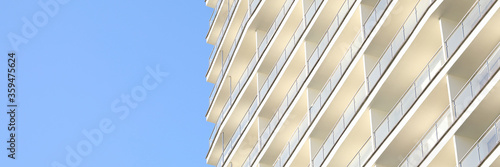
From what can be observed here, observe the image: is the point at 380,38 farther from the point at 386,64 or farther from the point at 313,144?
the point at 313,144

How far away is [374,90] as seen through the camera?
1683 inches

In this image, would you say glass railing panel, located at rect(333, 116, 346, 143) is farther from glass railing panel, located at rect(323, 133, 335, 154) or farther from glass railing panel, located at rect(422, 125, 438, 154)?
glass railing panel, located at rect(422, 125, 438, 154)

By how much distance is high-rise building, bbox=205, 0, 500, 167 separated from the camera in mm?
36375

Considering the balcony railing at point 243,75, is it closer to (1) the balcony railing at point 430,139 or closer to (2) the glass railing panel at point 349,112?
(2) the glass railing panel at point 349,112

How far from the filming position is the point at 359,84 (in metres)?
46.1

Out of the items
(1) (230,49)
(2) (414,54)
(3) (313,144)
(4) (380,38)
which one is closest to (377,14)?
(4) (380,38)

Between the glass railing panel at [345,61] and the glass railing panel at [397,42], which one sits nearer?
the glass railing panel at [397,42]

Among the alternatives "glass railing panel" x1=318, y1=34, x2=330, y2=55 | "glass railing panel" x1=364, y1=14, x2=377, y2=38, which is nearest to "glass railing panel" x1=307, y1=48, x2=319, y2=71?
"glass railing panel" x1=318, y1=34, x2=330, y2=55

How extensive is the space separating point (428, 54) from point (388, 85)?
7.51 feet

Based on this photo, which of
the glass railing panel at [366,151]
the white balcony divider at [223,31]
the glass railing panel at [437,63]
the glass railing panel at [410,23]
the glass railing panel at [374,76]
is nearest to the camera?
the glass railing panel at [437,63]

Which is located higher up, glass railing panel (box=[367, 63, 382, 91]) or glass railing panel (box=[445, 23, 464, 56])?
glass railing panel (box=[367, 63, 382, 91])

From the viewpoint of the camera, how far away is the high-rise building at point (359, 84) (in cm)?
3638

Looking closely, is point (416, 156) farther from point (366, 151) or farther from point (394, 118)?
point (366, 151)

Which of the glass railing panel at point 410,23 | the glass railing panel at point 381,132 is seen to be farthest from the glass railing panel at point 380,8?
the glass railing panel at point 381,132
